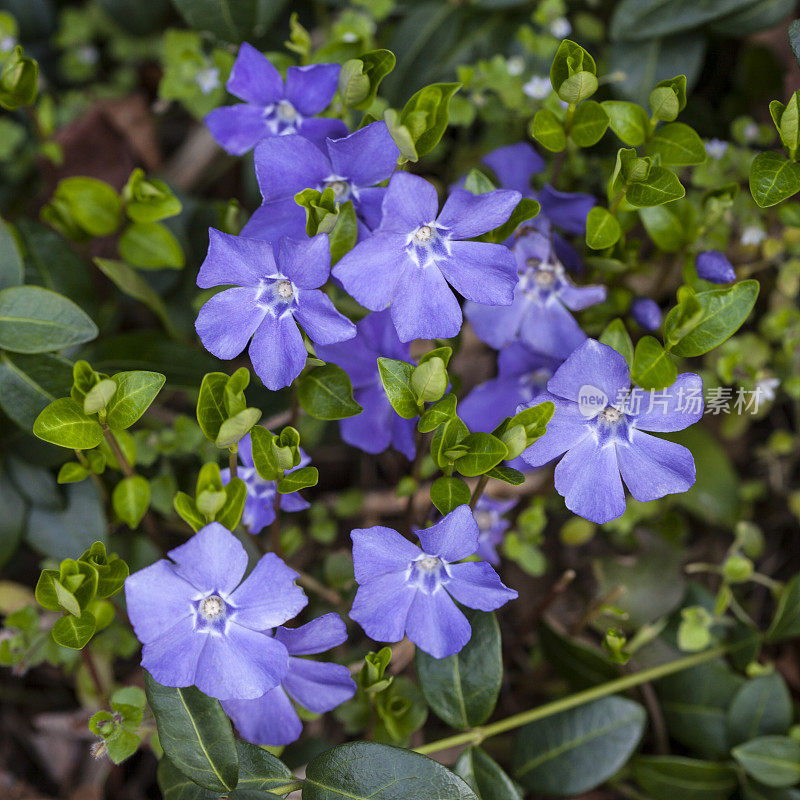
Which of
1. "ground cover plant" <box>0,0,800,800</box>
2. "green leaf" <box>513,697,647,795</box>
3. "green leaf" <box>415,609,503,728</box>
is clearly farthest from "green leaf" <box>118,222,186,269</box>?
"green leaf" <box>513,697,647,795</box>

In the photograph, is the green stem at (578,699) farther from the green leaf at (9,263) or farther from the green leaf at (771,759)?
the green leaf at (9,263)

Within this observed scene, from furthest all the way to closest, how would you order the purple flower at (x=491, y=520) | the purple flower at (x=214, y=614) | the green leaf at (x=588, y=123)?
the purple flower at (x=491, y=520) → the green leaf at (x=588, y=123) → the purple flower at (x=214, y=614)

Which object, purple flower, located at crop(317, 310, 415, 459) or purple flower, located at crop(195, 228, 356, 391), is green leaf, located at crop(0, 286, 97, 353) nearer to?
purple flower, located at crop(195, 228, 356, 391)

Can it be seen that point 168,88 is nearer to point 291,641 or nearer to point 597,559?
point 291,641

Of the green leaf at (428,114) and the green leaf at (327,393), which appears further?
the green leaf at (327,393)

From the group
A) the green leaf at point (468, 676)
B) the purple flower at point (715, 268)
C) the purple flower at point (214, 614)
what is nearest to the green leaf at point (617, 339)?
the purple flower at point (715, 268)

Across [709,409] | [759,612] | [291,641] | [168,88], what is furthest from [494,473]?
[168,88]
